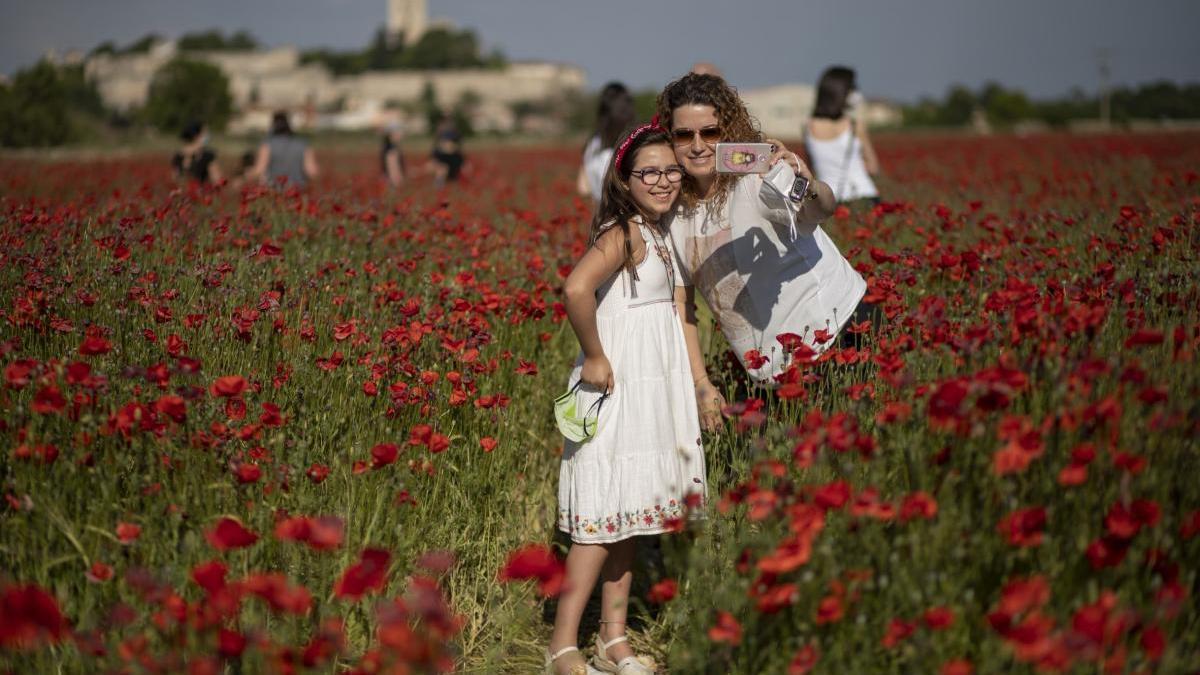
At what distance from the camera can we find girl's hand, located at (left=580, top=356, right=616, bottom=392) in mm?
2893

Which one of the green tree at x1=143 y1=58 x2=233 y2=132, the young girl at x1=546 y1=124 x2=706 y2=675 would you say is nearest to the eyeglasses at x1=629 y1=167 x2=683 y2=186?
the young girl at x1=546 y1=124 x2=706 y2=675

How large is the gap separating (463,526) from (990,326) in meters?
1.90

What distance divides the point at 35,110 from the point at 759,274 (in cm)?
5121

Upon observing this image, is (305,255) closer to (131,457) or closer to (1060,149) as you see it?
(131,457)

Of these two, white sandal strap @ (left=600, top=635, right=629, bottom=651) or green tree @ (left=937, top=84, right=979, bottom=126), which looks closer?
white sandal strap @ (left=600, top=635, right=629, bottom=651)

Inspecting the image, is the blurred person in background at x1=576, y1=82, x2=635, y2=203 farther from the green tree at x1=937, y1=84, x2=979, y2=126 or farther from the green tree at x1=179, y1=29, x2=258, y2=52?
the green tree at x1=179, y1=29, x2=258, y2=52

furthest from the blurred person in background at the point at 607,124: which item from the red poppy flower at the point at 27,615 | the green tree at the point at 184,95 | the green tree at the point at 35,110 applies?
the green tree at the point at 184,95

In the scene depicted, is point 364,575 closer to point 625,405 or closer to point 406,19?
point 625,405

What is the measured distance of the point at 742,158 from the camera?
289 cm

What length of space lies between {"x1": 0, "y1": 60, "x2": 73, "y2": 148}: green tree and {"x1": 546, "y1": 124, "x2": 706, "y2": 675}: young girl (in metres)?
44.5

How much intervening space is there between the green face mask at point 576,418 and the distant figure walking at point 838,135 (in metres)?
3.70

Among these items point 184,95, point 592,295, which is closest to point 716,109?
point 592,295

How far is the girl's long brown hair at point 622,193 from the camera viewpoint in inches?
119

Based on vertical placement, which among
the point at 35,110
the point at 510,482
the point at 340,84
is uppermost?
the point at 340,84
